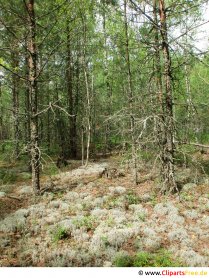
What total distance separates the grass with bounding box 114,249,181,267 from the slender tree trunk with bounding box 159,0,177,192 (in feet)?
14.4

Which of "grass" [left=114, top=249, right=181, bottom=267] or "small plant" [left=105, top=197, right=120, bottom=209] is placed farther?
"small plant" [left=105, top=197, right=120, bottom=209]

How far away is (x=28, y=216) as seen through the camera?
387 inches

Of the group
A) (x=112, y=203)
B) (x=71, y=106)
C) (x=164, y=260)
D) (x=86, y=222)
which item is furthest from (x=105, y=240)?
(x=71, y=106)

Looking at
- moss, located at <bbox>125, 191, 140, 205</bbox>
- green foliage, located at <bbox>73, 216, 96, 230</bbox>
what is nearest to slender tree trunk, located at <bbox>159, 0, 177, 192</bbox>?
moss, located at <bbox>125, 191, 140, 205</bbox>

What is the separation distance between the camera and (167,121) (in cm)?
1074

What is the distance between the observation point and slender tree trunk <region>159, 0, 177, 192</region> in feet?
35.1

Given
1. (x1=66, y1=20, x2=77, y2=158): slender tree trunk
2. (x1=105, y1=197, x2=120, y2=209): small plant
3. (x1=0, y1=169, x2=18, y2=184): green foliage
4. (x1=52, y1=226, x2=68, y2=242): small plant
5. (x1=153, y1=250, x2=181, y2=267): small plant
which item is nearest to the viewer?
(x1=153, y1=250, x2=181, y2=267): small plant

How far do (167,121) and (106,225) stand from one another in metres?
4.72

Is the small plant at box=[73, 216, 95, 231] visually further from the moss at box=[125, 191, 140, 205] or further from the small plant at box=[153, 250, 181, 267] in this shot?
the small plant at box=[153, 250, 181, 267]

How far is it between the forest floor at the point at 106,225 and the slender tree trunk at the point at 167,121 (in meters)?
0.77

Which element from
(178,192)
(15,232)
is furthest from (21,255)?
(178,192)

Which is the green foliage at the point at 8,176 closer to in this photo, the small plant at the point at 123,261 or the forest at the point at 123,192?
the forest at the point at 123,192

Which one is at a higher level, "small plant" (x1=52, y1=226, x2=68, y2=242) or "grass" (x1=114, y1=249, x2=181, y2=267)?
"small plant" (x1=52, y1=226, x2=68, y2=242)

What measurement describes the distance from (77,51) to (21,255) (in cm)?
1866
